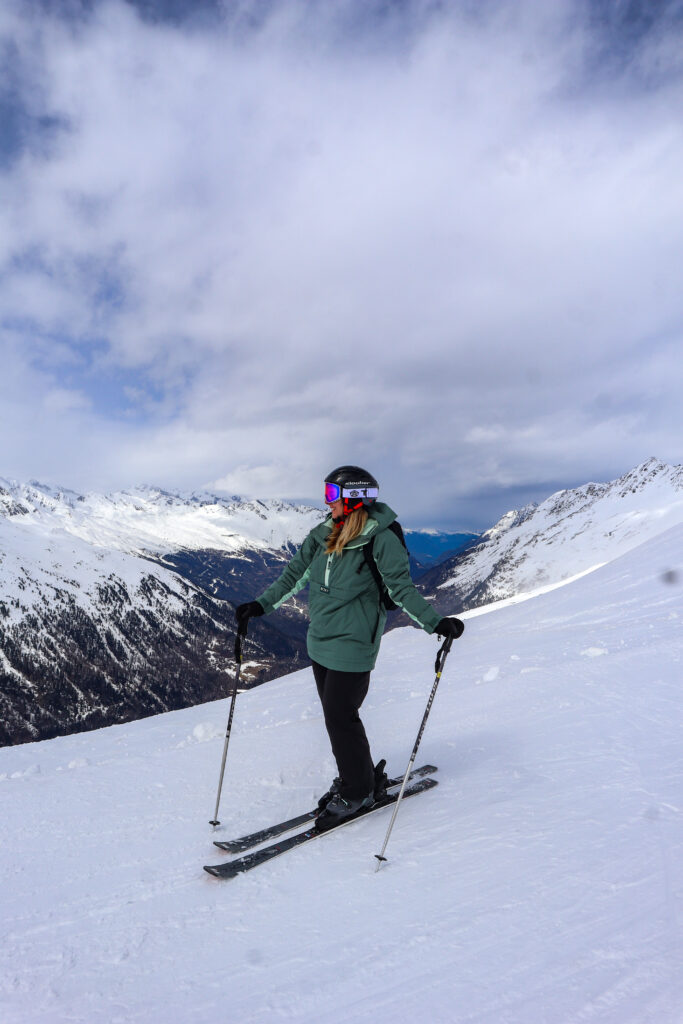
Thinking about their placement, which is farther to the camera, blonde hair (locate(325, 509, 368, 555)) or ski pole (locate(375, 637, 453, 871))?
blonde hair (locate(325, 509, 368, 555))

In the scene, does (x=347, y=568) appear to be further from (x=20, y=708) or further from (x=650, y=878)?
(x=20, y=708)

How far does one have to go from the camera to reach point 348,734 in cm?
519

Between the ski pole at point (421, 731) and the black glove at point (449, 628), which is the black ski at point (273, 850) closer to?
the ski pole at point (421, 731)

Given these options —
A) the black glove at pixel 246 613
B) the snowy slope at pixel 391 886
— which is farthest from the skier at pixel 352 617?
the black glove at pixel 246 613

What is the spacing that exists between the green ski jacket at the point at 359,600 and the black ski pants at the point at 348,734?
15 cm

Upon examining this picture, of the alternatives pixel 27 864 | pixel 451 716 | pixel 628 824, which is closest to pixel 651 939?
pixel 628 824

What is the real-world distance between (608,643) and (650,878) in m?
8.18

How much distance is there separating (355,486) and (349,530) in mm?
491

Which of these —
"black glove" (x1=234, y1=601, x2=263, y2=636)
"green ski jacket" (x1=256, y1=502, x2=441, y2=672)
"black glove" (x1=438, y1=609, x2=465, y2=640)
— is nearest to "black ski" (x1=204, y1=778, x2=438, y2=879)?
"green ski jacket" (x1=256, y1=502, x2=441, y2=672)

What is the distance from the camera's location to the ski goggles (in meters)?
5.45

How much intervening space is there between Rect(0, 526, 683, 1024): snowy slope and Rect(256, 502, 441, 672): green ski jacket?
162cm

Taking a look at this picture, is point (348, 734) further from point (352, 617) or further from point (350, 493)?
point (350, 493)

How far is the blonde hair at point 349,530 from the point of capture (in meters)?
5.27

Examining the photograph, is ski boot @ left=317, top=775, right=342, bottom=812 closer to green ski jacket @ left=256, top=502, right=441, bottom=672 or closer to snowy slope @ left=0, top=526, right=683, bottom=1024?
snowy slope @ left=0, top=526, right=683, bottom=1024
